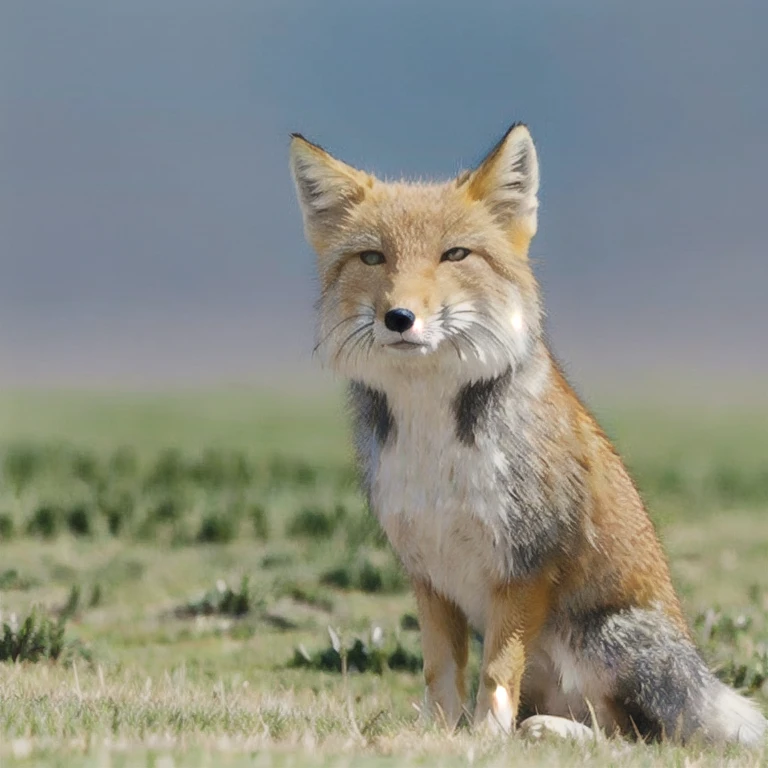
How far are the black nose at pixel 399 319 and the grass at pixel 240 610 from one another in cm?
132

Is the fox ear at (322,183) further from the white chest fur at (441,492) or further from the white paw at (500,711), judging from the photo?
the white paw at (500,711)

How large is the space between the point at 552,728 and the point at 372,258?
209cm

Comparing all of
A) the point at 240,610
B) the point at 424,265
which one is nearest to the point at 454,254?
the point at 424,265

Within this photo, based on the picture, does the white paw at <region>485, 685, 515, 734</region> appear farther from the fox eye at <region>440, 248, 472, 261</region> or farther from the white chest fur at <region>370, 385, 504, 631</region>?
the fox eye at <region>440, 248, 472, 261</region>

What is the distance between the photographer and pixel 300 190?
19.6ft

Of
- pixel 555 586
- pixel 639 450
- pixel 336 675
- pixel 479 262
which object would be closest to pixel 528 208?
pixel 479 262

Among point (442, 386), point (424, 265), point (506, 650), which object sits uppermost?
point (424, 265)

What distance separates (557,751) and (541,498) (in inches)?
43.1

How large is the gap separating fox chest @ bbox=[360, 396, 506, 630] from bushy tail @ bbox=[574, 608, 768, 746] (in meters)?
0.57

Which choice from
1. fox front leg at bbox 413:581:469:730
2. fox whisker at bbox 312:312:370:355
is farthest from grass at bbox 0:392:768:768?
fox whisker at bbox 312:312:370:355

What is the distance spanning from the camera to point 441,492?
559cm

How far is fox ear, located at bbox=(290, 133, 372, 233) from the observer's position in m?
5.88

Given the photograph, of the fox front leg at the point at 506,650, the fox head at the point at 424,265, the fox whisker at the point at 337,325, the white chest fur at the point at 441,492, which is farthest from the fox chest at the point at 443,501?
the fox whisker at the point at 337,325

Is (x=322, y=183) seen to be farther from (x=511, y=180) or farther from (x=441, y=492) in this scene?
(x=441, y=492)
